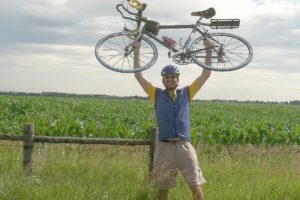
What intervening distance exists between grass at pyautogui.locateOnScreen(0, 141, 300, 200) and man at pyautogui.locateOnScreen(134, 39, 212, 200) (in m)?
0.59

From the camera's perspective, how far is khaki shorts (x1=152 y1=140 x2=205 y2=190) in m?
6.36

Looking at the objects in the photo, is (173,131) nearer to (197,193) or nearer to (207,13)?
(197,193)

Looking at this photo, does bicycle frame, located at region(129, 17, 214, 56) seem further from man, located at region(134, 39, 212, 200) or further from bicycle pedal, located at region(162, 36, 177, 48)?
man, located at region(134, 39, 212, 200)

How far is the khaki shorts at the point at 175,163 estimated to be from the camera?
20.9 ft

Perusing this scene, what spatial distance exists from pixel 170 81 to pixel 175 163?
1044 mm

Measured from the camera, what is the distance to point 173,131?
6258 millimetres

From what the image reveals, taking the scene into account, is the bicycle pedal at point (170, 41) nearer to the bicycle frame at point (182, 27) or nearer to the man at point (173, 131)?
the bicycle frame at point (182, 27)

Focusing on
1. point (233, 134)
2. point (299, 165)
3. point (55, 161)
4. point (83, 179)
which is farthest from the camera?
point (233, 134)

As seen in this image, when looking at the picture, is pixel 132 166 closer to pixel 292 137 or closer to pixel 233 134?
pixel 233 134

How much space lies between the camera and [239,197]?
6.92 meters

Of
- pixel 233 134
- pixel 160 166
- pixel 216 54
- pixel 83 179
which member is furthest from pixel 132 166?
pixel 233 134

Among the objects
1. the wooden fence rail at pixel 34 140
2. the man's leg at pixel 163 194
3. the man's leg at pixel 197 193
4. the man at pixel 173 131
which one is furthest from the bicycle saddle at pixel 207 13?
the wooden fence rail at pixel 34 140

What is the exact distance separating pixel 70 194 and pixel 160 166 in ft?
3.85

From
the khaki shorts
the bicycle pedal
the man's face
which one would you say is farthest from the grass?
the bicycle pedal
